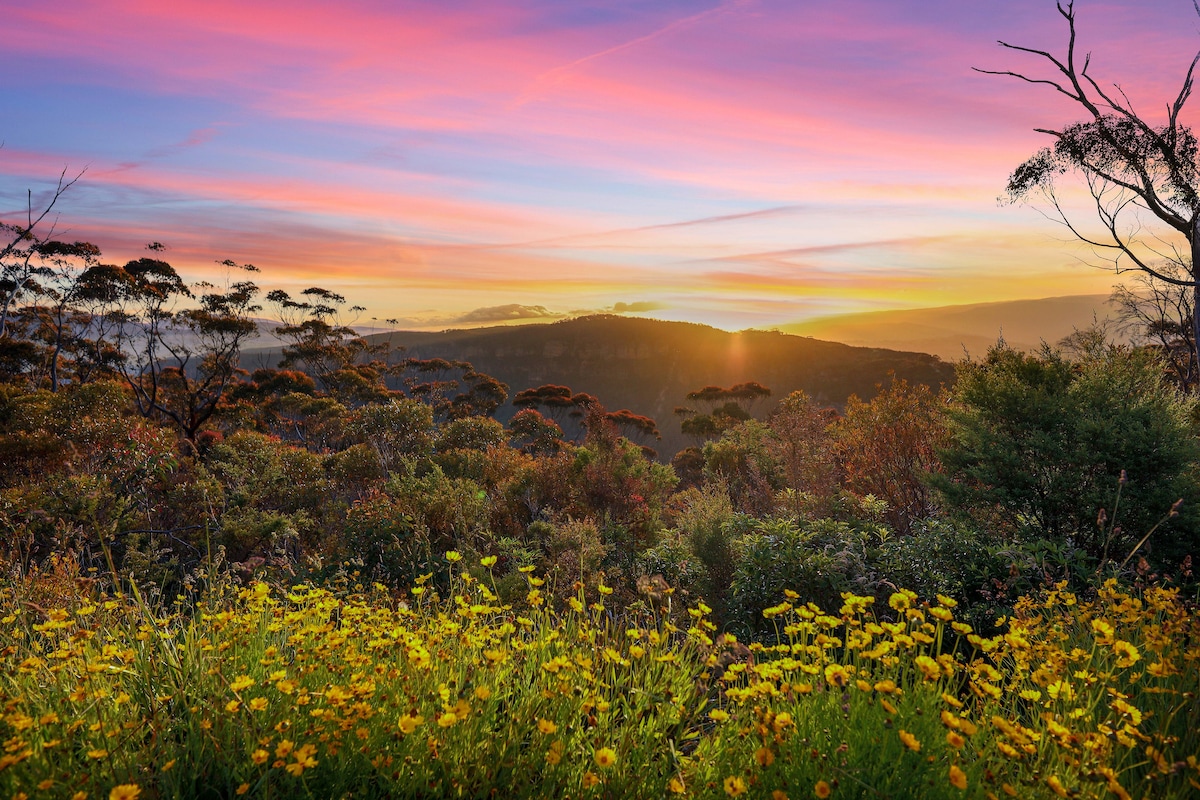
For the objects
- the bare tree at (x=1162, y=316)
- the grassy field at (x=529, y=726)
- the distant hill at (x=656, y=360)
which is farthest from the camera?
the distant hill at (x=656, y=360)

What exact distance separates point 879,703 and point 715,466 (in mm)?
15366

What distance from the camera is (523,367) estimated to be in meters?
71.9

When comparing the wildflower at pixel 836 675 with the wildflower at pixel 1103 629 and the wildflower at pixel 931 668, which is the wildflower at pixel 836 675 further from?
the wildflower at pixel 1103 629

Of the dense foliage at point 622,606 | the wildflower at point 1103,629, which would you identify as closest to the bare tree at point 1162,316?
the dense foliage at point 622,606

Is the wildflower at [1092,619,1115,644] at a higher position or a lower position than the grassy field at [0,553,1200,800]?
higher

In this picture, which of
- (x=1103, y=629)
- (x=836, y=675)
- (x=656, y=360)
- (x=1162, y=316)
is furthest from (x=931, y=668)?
(x=656, y=360)

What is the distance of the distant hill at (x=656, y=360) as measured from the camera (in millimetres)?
52919

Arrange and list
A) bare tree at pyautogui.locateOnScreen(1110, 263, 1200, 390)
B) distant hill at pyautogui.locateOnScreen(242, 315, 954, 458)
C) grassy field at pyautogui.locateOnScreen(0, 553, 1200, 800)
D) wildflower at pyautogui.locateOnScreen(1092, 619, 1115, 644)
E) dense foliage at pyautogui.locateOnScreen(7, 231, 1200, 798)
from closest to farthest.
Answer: grassy field at pyautogui.locateOnScreen(0, 553, 1200, 800) → dense foliage at pyautogui.locateOnScreen(7, 231, 1200, 798) → wildflower at pyautogui.locateOnScreen(1092, 619, 1115, 644) → bare tree at pyautogui.locateOnScreen(1110, 263, 1200, 390) → distant hill at pyautogui.locateOnScreen(242, 315, 954, 458)

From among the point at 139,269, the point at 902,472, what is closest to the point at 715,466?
the point at 902,472

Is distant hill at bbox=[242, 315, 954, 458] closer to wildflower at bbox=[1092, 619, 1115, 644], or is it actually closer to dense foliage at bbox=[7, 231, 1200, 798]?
dense foliage at bbox=[7, 231, 1200, 798]

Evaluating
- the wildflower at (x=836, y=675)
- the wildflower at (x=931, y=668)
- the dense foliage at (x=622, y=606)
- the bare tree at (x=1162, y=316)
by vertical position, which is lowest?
the dense foliage at (x=622, y=606)

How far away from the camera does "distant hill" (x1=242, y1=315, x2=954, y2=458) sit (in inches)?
2083

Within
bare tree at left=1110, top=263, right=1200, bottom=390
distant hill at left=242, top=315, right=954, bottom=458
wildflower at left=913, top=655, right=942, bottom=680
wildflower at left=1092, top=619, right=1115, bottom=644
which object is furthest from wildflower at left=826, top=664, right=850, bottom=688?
distant hill at left=242, top=315, right=954, bottom=458

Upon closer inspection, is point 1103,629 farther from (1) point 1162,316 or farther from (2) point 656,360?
(2) point 656,360
